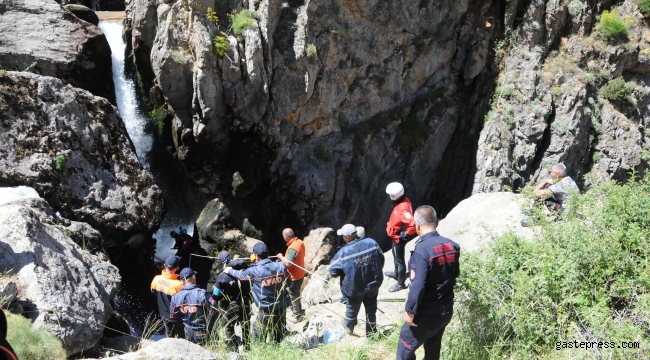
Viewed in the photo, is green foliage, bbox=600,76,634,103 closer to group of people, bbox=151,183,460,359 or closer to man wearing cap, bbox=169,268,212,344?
group of people, bbox=151,183,460,359

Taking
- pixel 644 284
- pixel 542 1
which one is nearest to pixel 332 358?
pixel 644 284

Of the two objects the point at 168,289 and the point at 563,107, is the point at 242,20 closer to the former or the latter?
the point at 168,289

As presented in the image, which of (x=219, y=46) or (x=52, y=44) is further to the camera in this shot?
(x=219, y=46)

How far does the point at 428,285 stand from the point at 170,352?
2.49 meters

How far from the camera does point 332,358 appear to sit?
521cm

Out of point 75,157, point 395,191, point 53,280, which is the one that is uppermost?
point 395,191

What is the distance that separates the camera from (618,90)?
18.5 metres

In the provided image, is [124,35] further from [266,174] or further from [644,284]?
[644,284]

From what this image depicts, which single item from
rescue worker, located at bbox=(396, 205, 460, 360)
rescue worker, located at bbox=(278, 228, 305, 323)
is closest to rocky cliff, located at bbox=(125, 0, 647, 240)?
rescue worker, located at bbox=(278, 228, 305, 323)

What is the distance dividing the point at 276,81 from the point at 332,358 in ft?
36.8

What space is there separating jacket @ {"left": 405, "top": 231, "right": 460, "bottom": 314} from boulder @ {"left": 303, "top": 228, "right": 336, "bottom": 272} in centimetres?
815

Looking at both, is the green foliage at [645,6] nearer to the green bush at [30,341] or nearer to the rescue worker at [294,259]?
the rescue worker at [294,259]

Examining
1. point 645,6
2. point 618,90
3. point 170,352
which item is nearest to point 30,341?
point 170,352

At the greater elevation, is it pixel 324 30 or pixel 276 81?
pixel 324 30
